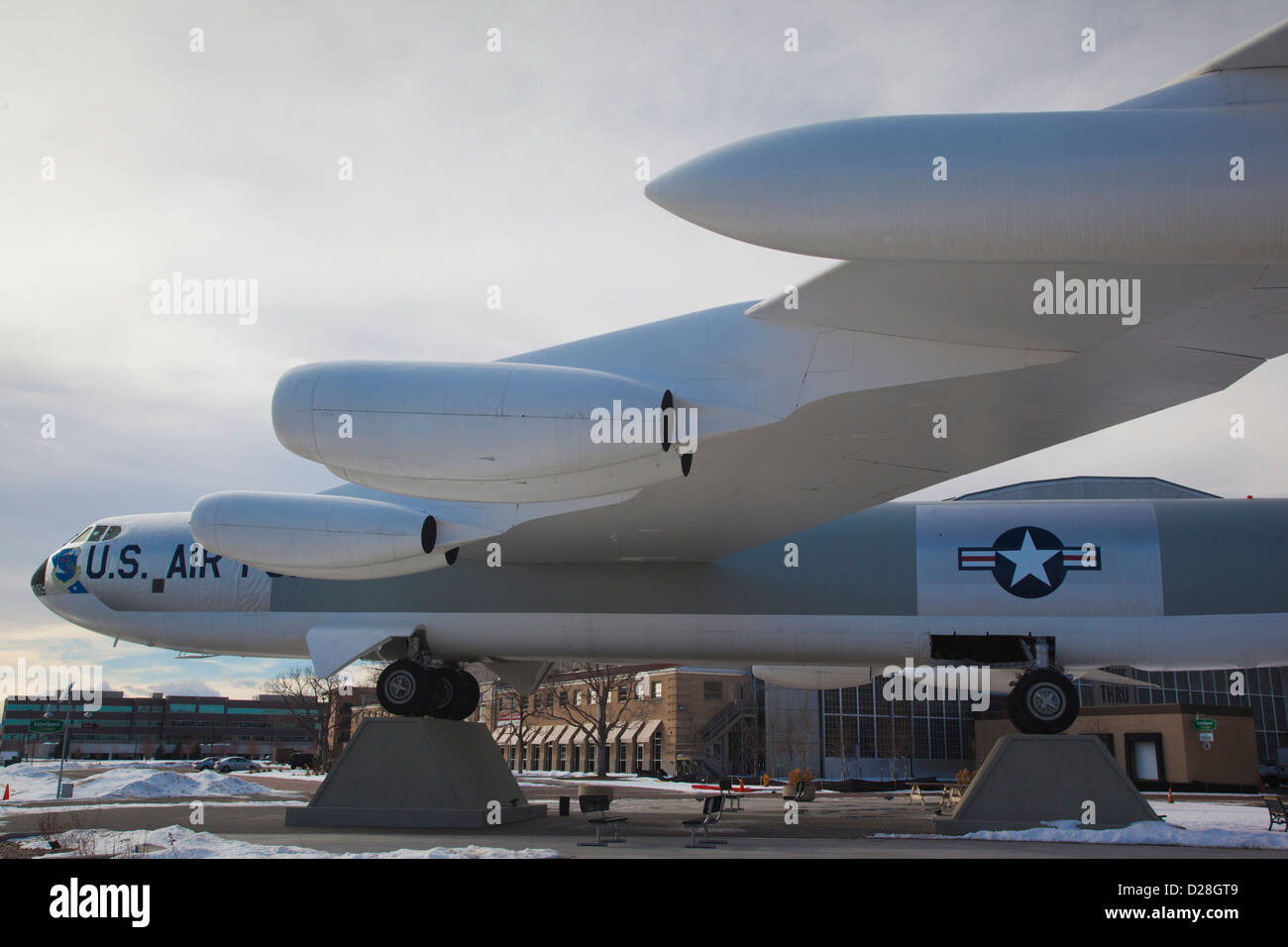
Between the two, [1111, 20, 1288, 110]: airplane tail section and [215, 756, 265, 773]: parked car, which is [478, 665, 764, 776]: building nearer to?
[215, 756, 265, 773]: parked car

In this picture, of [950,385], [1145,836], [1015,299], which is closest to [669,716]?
[1145,836]

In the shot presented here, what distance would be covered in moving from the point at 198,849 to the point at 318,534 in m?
3.60

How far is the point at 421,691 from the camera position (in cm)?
1486

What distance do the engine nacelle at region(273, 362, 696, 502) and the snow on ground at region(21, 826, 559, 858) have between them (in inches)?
127

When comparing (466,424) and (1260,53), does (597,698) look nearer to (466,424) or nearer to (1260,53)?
(466,424)

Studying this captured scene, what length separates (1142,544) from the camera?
1452cm

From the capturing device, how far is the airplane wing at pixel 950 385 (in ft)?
26.6

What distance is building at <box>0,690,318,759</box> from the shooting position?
100938mm

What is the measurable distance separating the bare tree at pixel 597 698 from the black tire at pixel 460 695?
30.2 meters

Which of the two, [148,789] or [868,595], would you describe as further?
[148,789]
